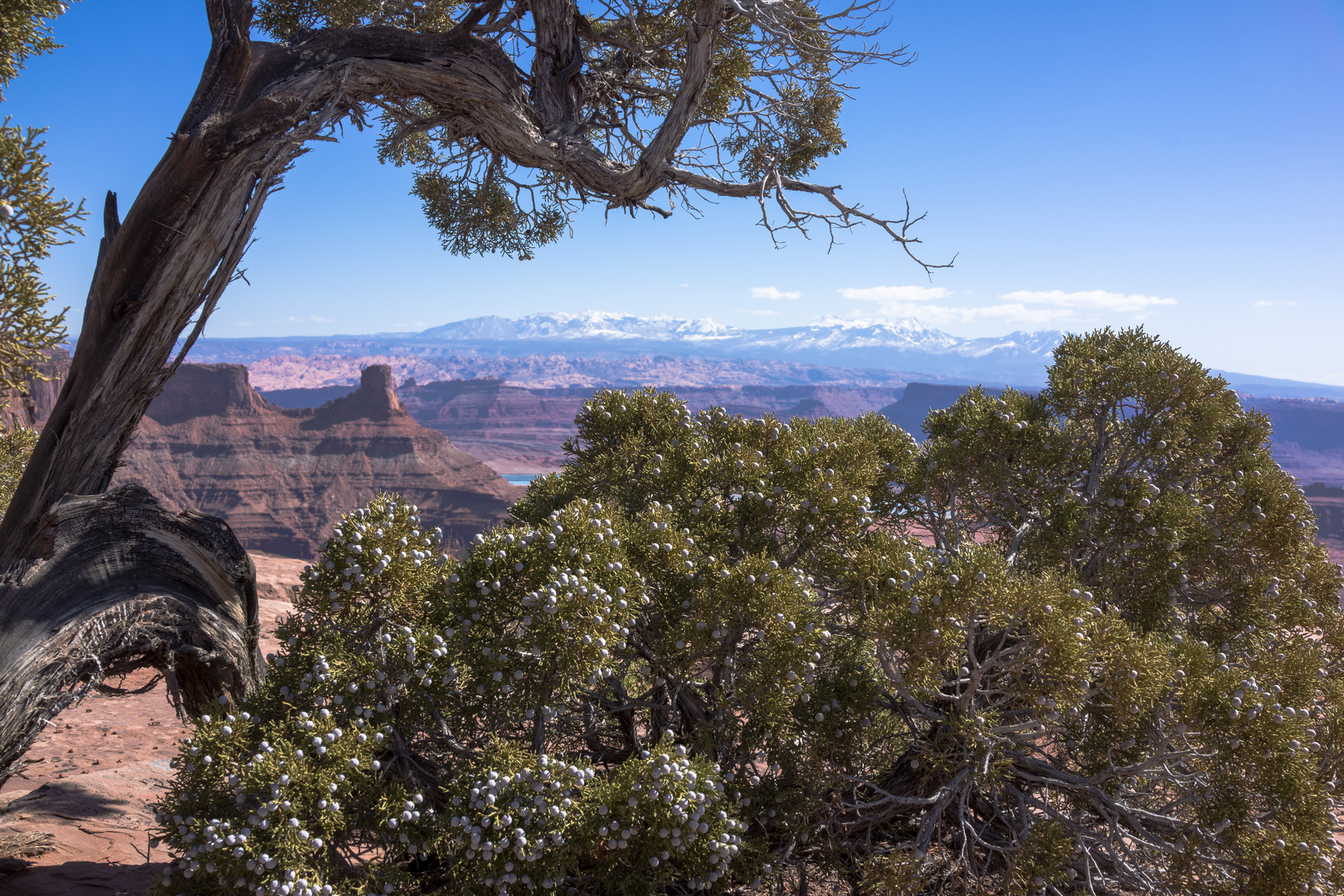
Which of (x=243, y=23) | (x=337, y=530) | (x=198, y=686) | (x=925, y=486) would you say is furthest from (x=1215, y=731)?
(x=243, y=23)

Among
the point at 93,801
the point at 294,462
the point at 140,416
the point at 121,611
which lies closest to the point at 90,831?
the point at 93,801

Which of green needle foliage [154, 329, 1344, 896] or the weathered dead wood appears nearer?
green needle foliage [154, 329, 1344, 896]

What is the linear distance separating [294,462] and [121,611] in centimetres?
10731

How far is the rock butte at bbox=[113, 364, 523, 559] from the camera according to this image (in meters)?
91.6

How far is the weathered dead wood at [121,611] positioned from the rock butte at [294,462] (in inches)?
3473

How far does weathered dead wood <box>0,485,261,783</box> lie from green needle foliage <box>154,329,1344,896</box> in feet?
2.53

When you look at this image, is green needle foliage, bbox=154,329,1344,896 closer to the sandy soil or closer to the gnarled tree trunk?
the gnarled tree trunk

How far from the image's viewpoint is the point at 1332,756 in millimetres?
4125

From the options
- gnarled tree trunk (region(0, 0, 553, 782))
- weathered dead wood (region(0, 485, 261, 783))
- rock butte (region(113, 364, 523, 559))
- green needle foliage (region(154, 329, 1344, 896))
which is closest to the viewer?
green needle foliage (region(154, 329, 1344, 896))

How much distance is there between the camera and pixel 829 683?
4.78 meters

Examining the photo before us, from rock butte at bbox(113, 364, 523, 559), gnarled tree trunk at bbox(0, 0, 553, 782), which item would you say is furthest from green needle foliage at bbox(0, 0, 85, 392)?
rock butte at bbox(113, 364, 523, 559)

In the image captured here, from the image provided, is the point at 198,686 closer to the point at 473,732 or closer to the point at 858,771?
the point at 473,732

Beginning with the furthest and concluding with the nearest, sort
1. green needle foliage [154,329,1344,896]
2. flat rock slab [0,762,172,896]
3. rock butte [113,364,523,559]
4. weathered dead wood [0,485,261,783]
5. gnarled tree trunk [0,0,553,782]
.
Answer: rock butte [113,364,523,559]
flat rock slab [0,762,172,896]
gnarled tree trunk [0,0,553,782]
weathered dead wood [0,485,261,783]
green needle foliage [154,329,1344,896]

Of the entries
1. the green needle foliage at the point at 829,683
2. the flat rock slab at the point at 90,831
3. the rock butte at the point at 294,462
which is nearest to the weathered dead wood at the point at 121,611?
the green needle foliage at the point at 829,683
